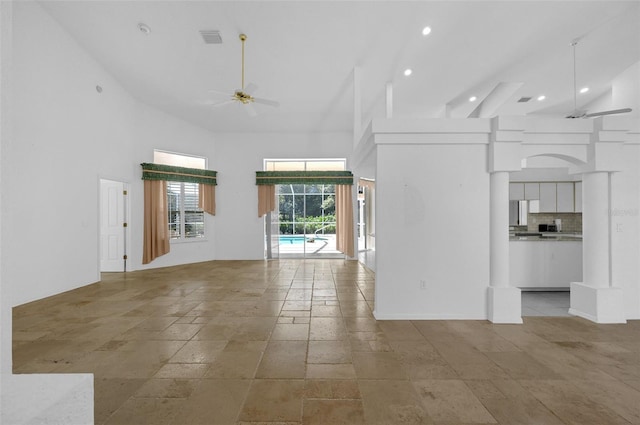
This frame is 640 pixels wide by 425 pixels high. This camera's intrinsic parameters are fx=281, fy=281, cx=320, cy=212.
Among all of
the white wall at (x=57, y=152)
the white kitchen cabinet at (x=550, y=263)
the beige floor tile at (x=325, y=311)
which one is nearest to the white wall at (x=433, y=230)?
the beige floor tile at (x=325, y=311)

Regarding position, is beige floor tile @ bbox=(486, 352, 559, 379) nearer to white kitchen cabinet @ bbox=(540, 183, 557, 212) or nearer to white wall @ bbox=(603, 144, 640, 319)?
white wall @ bbox=(603, 144, 640, 319)

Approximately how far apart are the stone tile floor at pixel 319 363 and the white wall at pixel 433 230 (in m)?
0.30

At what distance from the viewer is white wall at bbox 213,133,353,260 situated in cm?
816

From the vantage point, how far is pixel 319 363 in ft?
8.12

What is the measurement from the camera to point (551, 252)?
17.3 feet

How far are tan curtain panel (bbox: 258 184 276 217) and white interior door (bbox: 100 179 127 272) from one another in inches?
126

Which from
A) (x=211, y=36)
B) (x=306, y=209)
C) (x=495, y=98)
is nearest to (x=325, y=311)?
(x=211, y=36)

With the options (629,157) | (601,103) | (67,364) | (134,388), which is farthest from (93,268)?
(601,103)

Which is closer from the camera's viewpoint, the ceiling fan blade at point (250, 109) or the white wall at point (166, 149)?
the ceiling fan blade at point (250, 109)

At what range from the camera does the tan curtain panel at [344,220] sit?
315 inches

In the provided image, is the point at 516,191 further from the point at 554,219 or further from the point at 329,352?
the point at 329,352

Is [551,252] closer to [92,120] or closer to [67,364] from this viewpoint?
[67,364]

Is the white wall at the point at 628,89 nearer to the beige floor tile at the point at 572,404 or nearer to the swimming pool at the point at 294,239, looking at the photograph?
the beige floor tile at the point at 572,404

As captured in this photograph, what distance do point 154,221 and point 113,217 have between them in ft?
2.63
